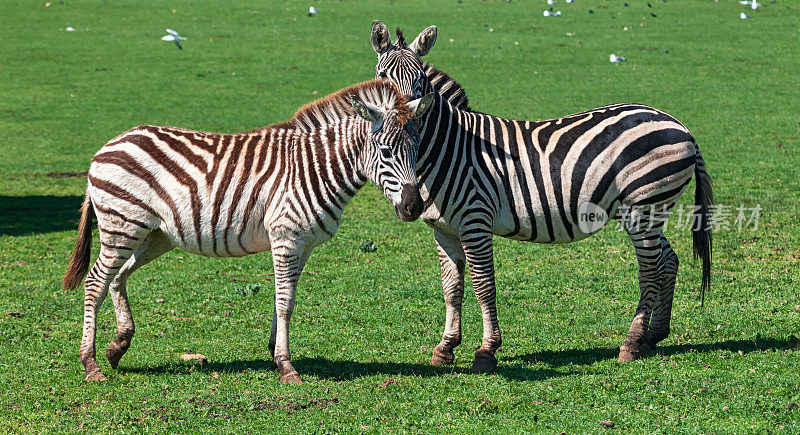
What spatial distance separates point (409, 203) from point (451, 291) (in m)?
1.59

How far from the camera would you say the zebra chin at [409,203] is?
24.1ft

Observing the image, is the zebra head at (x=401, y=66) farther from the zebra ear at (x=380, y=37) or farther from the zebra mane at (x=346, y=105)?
the zebra mane at (x=346, y=105)

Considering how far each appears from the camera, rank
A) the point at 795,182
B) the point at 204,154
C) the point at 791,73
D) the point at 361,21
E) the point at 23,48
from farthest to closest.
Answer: the point at 361,21 < the point at 23,48 < the point at 791,73 < the point at 795,182 < the point at 204,154

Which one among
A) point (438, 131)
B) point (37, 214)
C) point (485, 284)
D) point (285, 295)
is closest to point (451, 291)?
point (485, 284)

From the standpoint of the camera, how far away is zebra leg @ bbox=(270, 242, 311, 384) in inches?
308

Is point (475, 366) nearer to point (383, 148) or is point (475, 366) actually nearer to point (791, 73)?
point (383, 148)

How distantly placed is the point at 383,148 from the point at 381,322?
2946mm

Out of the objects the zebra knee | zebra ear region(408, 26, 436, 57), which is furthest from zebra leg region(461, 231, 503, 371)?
the zebra knee

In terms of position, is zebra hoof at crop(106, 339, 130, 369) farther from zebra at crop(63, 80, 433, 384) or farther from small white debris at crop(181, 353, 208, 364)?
small white debris at crop(181, 353, 208, 364)

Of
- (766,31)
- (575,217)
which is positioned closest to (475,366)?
(575,217)

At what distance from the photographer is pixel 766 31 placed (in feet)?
102

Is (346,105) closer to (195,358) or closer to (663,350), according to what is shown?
(195,358)

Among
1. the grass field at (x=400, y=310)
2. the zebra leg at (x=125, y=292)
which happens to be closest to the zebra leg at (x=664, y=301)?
the grass field at (x=400, y=310)

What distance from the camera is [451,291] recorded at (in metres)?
8.62
